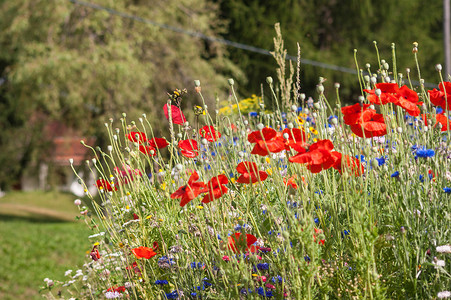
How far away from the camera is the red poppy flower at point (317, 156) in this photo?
175 centimetres

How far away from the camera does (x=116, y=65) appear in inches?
452

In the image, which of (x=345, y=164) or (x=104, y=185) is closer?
(x=345, y=164)

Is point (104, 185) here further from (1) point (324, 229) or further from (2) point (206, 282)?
(1) point (324, 229)

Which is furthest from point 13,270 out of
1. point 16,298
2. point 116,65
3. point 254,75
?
point 254,75

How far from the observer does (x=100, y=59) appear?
11.9 meters

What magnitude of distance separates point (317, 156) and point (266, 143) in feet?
0.63

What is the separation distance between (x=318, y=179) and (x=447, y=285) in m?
0.85

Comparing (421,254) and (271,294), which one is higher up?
(421,254)

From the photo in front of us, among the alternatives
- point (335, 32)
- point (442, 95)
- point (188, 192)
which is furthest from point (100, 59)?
point (188, 192)

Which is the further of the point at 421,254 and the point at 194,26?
the point at 194,26

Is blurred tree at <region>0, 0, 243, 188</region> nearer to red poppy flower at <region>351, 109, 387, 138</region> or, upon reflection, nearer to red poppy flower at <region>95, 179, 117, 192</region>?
red poppy flower at <region>95, 179, 117, 192</region>

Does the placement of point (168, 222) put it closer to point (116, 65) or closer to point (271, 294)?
point (271, 294)

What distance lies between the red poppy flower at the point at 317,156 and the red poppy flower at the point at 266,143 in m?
0.09

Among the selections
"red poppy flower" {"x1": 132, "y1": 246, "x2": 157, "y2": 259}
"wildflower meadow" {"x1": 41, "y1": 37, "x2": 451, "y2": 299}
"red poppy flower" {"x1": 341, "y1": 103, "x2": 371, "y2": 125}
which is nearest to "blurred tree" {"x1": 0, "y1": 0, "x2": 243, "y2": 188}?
"wildflower meadow" {"x1": 41, "y1": 37, "x2": 451, "y2": 299}
